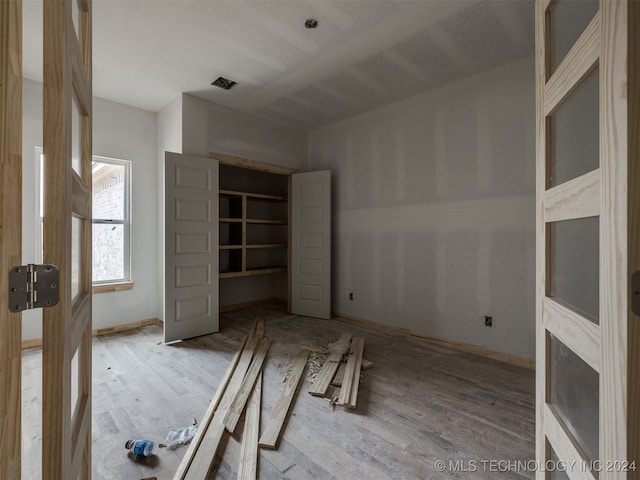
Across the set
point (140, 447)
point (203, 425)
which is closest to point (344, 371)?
point (203, 425)

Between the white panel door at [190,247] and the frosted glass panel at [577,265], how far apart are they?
3535 mm

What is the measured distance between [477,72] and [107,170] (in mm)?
4490

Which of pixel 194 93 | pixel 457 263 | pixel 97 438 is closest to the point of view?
pixel 97 438

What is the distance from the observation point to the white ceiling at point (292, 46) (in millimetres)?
2273

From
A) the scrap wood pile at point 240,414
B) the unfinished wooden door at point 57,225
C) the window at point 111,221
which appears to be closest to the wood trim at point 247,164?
the window at point 111,221

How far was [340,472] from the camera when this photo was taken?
160 cm

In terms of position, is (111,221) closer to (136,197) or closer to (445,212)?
(136,197)

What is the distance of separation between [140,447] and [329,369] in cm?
152

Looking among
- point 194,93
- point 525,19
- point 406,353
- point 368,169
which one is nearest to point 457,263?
point 406,353

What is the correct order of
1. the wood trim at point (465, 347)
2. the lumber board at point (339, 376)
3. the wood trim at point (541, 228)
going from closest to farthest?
the wood trim at point (541, 228) < the lumber board at point (339, 376) < the wood trim at point (465, 347)

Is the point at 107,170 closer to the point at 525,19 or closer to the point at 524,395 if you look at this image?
the point at 525,19

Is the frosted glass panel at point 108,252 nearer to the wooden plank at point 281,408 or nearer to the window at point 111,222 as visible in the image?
the window at point 111,222

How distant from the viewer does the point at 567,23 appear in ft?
2.87

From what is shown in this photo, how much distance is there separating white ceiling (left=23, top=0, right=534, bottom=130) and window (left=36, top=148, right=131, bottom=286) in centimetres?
90
